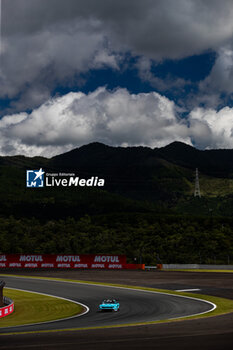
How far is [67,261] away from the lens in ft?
265

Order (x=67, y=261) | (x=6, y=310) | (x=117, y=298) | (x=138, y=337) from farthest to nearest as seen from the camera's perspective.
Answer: (x=67, y=261) → (x=117, y=298) → (x=6, y=310) → (x=138, y=337)

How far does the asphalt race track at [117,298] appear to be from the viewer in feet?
85.0

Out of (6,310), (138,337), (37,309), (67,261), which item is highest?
(138,337)

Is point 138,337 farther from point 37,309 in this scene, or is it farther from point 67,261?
point 67,261

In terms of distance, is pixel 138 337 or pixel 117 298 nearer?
pixel 138 337

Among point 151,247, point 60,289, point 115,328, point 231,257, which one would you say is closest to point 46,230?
point 151,247

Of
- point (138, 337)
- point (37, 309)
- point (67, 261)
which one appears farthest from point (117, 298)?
point (67, 261)

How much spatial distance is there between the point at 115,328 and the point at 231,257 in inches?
3188

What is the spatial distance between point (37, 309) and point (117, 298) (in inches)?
327

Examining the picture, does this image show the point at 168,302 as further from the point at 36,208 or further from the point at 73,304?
the point at 36,208

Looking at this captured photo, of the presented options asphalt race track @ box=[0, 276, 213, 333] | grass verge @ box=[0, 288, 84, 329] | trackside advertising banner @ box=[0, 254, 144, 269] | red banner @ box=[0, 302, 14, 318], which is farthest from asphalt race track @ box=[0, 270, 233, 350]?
trackside advertising banner @ box=[0, 254, 144, 269]

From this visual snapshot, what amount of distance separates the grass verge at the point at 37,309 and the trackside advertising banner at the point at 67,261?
34.3m

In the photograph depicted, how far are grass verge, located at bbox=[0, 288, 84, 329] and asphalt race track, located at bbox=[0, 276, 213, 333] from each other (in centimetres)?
150

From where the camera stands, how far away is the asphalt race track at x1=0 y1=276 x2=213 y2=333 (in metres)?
25.9
